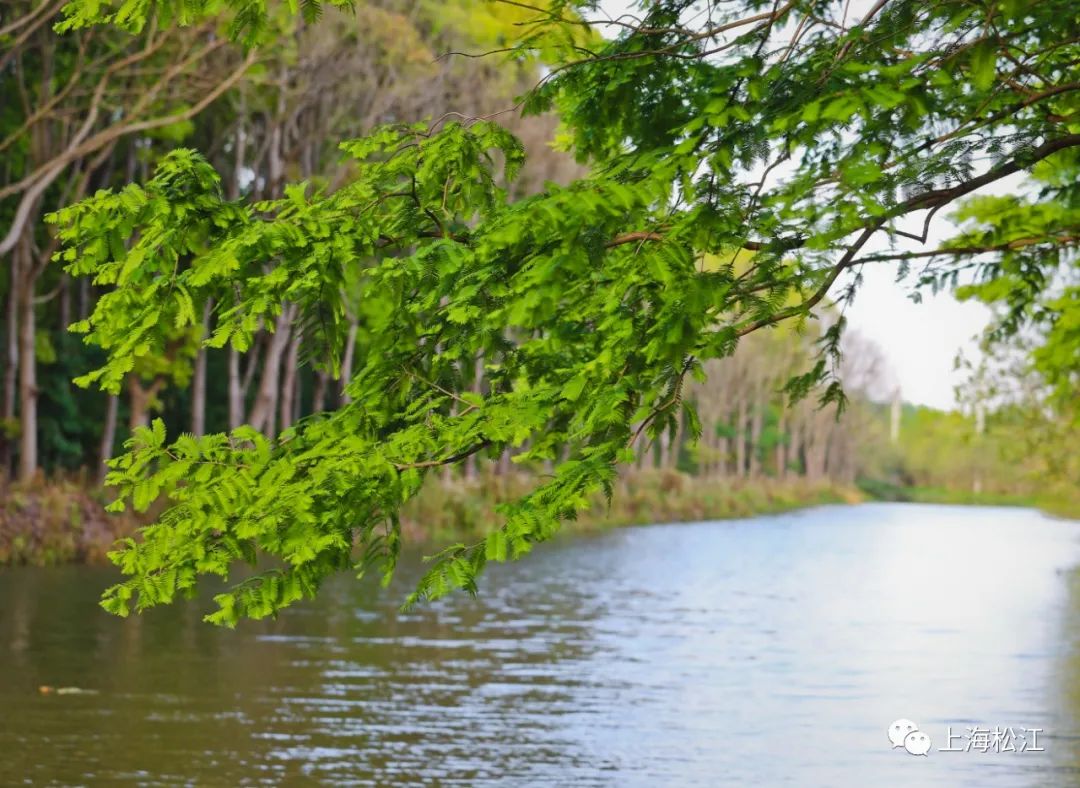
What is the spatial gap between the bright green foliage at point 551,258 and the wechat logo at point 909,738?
6223 millimetres

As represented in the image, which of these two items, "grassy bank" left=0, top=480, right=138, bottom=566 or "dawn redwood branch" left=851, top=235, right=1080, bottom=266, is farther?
"grassy bank" left=0, top=480, right=138, bottom=566

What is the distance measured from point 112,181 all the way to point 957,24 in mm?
31095

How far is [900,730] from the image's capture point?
44.3ft

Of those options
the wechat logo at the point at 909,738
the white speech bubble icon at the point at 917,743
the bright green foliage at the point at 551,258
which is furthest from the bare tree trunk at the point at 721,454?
the bright green foliage at the point at 551,258

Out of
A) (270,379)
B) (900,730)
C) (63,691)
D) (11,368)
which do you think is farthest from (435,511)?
(900,730)

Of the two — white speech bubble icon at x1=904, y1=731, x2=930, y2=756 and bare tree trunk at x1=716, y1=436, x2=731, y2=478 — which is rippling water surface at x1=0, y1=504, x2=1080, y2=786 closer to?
white speech bubble icon at x1=904, y1=731, x2=930, y2=756

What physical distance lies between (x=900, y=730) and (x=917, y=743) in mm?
508

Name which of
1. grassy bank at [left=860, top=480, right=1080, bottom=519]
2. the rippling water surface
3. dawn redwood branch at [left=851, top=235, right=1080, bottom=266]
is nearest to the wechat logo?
the rippling water surface

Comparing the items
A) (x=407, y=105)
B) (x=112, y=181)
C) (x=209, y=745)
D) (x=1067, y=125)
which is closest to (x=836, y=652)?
(x=209, y=745)

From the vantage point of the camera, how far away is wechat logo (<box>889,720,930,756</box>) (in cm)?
1284

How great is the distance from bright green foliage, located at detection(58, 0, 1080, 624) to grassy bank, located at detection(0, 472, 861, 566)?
22.3 inches

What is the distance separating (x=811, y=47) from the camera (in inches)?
277

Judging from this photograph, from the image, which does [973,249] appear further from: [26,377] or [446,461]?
[26,377]

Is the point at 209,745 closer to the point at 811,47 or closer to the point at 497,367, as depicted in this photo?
the point at 497,367
